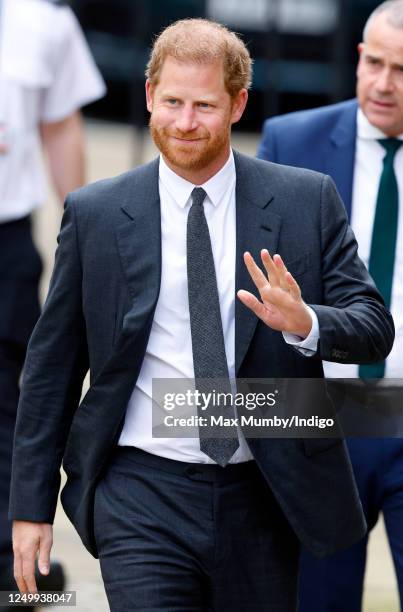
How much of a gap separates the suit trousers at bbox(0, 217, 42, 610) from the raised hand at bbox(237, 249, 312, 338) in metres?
2.23

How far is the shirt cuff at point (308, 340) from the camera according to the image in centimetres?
348

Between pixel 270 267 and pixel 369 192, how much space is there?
50.3 inches

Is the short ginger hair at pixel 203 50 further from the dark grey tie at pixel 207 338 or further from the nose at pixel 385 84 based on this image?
the nose at pixel 385 84

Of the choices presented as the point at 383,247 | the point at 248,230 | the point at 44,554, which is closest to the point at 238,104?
the point at 248,230

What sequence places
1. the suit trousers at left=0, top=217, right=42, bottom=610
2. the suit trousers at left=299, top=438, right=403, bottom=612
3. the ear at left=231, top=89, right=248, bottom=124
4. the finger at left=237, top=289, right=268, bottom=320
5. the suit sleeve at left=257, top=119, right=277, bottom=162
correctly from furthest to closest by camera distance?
the suit trousers at left=0, top=217, right=42, bottom=610
the suit sleeve at left=257, top=119, right=277, bottom=162
the suit trousers at left=299, top=438, right=403, bottom=612
the ear at left=231, top=89, right=248, bottom=124
the finger at left=237, top=289, right=268, bottom=320

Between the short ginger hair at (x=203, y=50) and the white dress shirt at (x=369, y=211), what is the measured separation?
36.5 inches

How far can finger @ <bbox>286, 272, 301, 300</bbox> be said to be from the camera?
3.40 meters

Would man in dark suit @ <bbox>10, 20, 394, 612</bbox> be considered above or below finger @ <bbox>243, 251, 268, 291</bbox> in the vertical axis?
below

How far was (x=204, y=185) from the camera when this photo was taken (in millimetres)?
3752

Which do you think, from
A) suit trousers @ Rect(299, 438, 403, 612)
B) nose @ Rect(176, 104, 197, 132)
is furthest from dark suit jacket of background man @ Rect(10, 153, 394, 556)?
suit trousers @ Rect(299, 438, 403, 612)

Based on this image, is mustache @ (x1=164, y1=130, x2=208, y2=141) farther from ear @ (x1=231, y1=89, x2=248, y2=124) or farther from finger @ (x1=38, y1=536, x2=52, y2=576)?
finger @ (x1=38, y1=536, x2=52, y2=576)

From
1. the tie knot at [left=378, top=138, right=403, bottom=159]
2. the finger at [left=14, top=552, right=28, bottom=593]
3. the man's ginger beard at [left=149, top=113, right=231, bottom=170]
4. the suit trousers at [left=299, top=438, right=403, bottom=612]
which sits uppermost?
the man's ginger beard at [left=149, top=113, right=231, bottom=170]

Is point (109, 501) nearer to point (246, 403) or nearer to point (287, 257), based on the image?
point (246, 403)

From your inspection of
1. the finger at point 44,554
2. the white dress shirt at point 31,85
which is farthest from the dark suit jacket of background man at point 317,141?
the finger at point 44,554
